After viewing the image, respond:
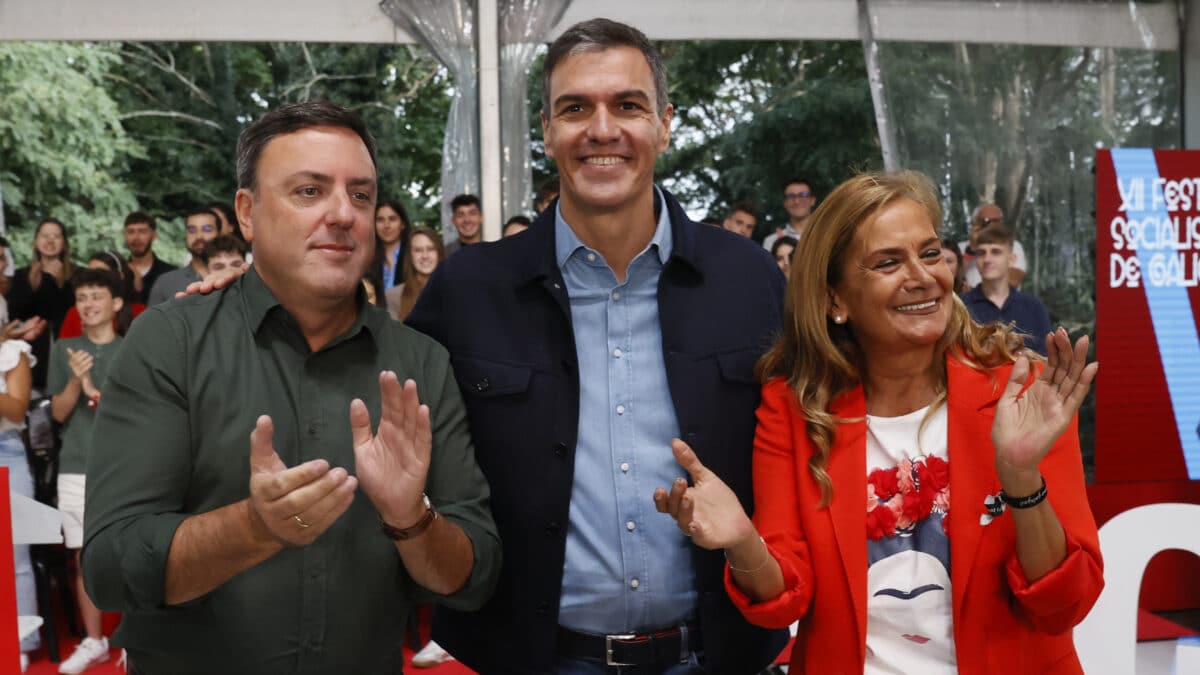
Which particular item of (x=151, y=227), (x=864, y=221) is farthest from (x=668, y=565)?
(x=151, y=227)

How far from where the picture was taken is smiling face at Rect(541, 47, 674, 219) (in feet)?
6.23

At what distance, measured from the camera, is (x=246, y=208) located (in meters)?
1.76

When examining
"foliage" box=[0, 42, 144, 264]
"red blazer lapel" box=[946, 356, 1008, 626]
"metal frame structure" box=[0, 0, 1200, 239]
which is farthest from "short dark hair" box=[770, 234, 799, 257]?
"foliage" box=[0, 42, 144, 264]

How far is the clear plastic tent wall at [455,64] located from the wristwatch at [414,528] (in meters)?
5.44

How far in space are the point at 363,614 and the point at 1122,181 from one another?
369cm

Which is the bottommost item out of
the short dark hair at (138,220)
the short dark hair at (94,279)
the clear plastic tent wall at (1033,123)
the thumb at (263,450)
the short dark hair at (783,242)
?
the thumb at (263,450)

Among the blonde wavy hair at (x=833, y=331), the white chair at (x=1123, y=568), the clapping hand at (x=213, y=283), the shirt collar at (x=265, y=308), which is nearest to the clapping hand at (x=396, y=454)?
the shirt collar at (x=265, y=308)

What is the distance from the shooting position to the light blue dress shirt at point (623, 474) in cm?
188

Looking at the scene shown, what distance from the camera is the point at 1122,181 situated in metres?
4.25

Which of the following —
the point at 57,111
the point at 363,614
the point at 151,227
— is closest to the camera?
the point at 363,614

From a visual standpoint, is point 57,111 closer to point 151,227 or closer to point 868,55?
point 151,227

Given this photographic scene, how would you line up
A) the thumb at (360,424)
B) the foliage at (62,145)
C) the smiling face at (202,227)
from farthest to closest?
the foliage at (62,145)
the smiling face at (202,227)
the thumb at (360,424)

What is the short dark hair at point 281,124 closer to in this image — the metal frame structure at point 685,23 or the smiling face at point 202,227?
the smiling face at point 202,227

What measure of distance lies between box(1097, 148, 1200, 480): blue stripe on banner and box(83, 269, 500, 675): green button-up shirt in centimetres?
348
